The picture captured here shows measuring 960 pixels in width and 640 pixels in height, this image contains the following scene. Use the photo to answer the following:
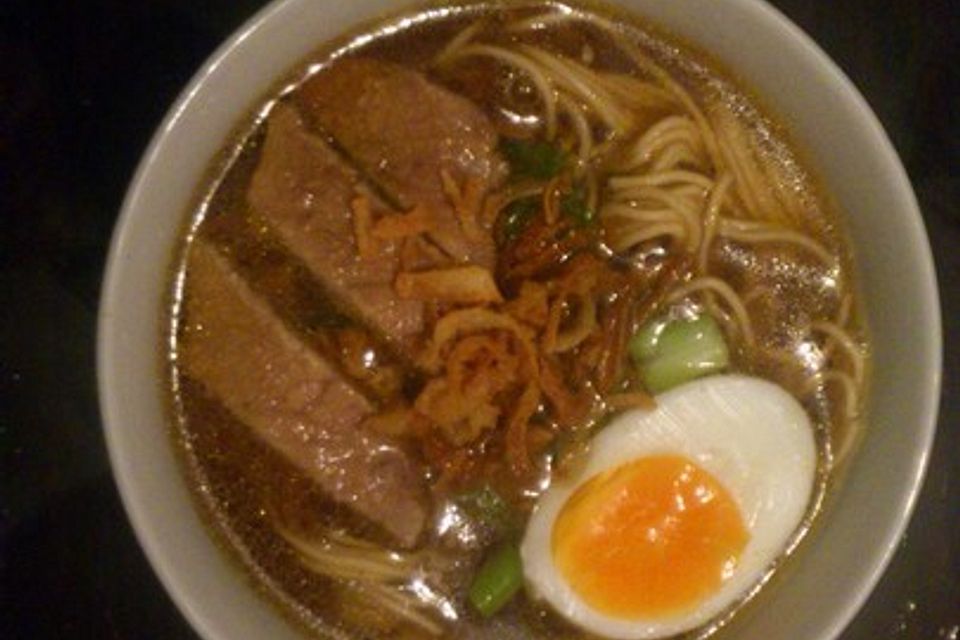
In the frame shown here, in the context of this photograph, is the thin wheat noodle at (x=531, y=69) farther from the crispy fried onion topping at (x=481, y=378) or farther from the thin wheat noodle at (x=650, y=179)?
the crispy fried onion topping at (x=481, y=378)

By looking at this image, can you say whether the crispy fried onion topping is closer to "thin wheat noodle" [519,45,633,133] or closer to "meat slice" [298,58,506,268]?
"meat slice" [298,58,506,268]

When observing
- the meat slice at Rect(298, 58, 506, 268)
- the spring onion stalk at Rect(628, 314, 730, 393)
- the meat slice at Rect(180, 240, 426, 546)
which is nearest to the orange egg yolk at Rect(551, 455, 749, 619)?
the spring onion stalk at Rect(628, 314, 730, 393)

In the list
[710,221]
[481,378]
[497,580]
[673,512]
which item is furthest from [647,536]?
[710,221]

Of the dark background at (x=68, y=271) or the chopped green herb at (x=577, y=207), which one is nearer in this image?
the chopped green herb at (x=577, y=207)

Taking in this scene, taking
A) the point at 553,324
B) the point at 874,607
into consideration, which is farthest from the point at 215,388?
the point at 874,607

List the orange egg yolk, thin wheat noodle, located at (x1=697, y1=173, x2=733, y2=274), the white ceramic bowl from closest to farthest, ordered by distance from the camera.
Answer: the white ceramic bowl → the orange egg yolk → thin wheat noodle, located at (x1=697, y1=173, x2=733, y2=274)

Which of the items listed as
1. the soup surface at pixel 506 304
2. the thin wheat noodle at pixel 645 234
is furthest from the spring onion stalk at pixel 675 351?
the thin wheat noodle at pixel 645 234
